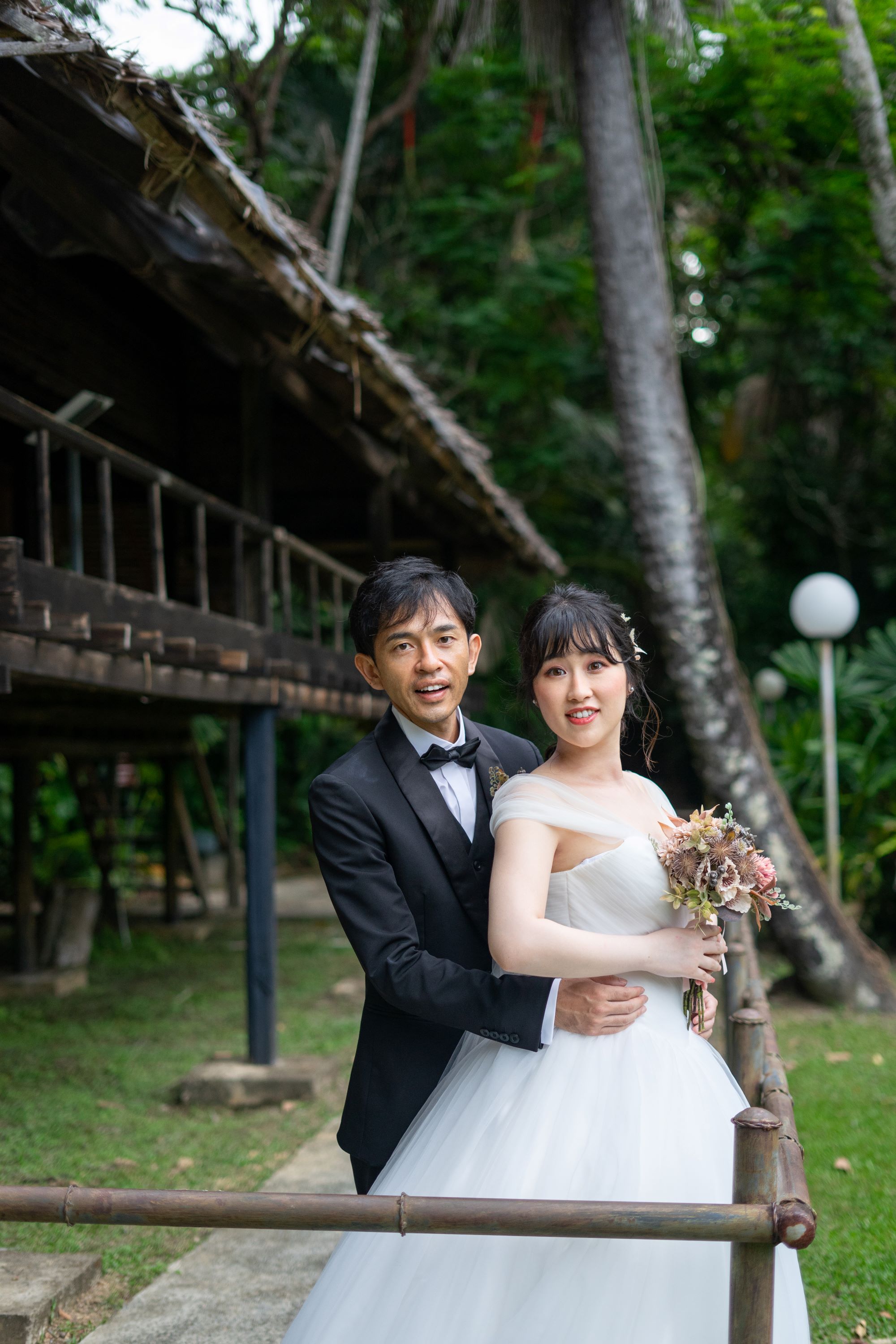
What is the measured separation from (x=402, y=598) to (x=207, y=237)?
238cm

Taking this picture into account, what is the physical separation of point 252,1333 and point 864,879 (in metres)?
7.14

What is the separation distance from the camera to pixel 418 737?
232 cm

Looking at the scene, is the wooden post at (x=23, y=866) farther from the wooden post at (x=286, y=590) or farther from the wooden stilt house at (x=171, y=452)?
the wooden post at (x=286, y=590)

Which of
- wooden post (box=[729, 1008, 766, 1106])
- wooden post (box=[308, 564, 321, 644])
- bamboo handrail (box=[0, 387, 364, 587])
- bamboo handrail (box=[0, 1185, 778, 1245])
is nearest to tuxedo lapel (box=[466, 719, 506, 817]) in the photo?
bamboo handrail (box=[0, 1185, 778, 1245])

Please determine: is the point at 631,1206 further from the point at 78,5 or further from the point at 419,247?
the point at 419,247

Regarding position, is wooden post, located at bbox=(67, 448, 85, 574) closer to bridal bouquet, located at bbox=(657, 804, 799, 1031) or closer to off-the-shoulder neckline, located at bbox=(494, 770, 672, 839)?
off-the-shoulder neckline, located at bbox=(494, 770, 672, 839)

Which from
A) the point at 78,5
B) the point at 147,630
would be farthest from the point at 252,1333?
the point at 78,5

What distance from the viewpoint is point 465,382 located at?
486 inches

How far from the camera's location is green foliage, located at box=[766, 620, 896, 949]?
9.02 metres

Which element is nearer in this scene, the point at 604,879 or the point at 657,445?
the point at 604,879

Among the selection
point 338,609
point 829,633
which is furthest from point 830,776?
point 338,609

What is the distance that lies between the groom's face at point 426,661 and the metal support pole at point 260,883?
3.57 m

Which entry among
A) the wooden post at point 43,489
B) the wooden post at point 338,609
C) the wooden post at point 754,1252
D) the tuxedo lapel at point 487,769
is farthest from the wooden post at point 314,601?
the wooden post at point 754,1252

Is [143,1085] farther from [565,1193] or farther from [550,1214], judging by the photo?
[550,1214]
